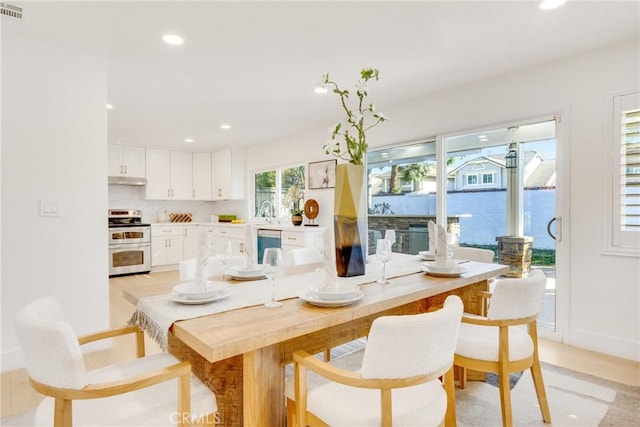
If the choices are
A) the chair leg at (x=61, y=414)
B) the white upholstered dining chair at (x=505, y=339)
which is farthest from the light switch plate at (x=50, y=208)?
the white upholstered dining chair at (x=505, y=339)

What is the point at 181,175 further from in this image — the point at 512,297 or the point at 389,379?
the point at 389,379

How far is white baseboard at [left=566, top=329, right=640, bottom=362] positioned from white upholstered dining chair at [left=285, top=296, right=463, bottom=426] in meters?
2.20

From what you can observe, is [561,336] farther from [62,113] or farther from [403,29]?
[62,113]

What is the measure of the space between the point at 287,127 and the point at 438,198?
2.41m

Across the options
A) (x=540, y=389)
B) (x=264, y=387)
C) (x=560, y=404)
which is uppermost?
(x=264, y=387)

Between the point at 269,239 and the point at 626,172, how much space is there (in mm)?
4011

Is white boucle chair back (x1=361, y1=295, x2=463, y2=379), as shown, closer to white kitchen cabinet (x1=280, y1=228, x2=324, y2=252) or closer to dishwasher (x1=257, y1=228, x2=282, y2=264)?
white kitchen cabinet (x1=280, y1=228, x2=324, y2=252)

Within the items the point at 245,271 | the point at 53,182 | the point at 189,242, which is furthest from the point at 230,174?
the point at 245,271

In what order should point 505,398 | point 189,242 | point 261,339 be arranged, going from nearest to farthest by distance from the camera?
point 261,339, point 505,398, point 189,242

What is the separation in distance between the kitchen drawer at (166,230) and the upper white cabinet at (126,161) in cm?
97

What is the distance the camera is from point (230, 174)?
625cm

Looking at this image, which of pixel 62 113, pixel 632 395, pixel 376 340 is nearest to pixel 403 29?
pixel 376 340

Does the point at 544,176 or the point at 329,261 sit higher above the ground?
the point at 544,176

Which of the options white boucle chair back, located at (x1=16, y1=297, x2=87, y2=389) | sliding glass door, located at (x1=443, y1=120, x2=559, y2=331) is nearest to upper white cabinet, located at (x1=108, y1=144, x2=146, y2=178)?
sliding glass door, located at (x1=443, y1=120, x2=559, y2=331)
